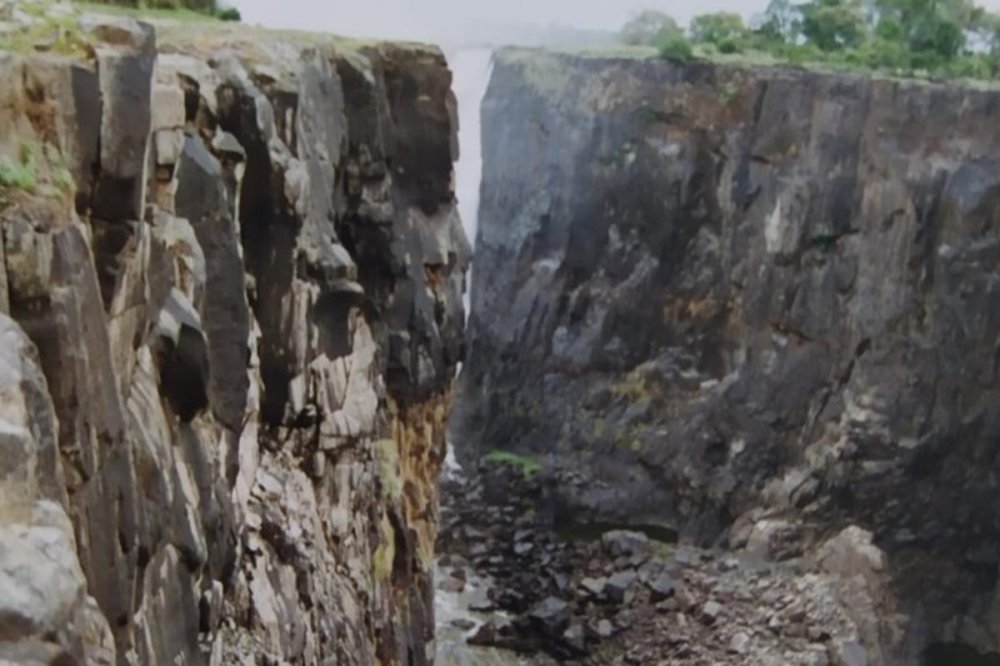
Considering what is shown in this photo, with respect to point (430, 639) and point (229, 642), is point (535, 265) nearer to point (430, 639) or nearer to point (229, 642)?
point (430, 639)

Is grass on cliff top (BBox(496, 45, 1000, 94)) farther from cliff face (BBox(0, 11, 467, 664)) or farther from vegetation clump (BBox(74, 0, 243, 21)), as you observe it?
vegetation clump (BBox(74, 0, 243, 21))

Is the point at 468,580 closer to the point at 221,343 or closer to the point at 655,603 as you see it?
the point at 655,603

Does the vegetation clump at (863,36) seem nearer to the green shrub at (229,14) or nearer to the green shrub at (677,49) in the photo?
the green shrub at (677,49)

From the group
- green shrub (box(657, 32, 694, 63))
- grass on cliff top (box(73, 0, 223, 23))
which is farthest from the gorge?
grass on cliff top (box(73, 0, 223, 23))

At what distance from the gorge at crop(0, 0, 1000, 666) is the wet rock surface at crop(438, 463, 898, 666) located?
11 cm

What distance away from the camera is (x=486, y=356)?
1553 inches

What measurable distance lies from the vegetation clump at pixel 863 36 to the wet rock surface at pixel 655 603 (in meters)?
15.1

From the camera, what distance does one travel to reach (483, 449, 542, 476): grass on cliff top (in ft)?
120

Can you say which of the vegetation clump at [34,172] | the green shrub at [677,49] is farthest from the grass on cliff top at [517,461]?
the vegetation clump at [34,172]

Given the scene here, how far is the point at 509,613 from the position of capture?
2934 cm

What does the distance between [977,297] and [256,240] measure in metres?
22.4

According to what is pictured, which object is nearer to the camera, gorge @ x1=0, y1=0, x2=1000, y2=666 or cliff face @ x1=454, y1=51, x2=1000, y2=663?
gorge @ x1=0, y1=0, x2=1000, y2=666

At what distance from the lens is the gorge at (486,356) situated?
7.50 meters

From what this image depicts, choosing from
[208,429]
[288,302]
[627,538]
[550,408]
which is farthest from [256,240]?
[550,408]
